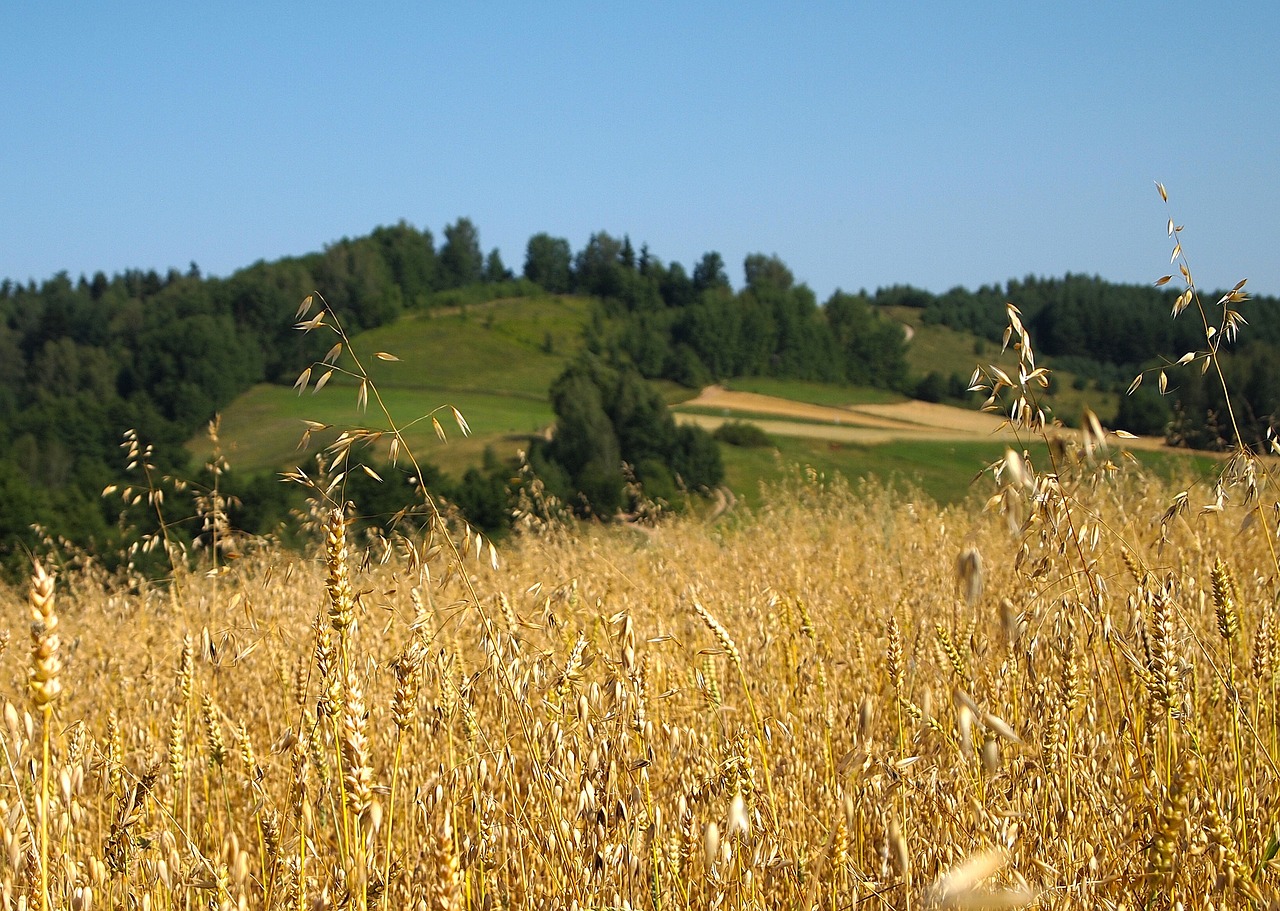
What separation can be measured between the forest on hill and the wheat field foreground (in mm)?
19730

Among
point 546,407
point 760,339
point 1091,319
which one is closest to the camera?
point 546,407

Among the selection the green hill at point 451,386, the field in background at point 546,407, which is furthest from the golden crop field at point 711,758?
the green hill at point 451,386

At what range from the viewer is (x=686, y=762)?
2312 millimetres

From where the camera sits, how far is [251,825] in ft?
9.13

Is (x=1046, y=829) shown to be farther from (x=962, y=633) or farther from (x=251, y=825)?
Answer: (x=251, y=825)

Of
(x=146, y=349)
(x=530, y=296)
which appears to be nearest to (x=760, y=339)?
(x=530, y=296)

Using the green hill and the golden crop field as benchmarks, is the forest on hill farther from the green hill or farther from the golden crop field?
the golden crop field

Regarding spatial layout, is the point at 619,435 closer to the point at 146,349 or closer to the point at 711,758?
the point at 711,758

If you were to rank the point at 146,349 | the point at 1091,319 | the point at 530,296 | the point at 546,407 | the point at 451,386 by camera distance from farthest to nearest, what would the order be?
the point at 530,296
the point at 1091,319
the point at 451,386
the point at 146,349
the point at 546,407

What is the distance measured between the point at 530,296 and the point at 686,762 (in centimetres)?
11480

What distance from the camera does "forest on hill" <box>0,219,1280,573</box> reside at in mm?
34281

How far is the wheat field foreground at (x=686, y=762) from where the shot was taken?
1.60 metres

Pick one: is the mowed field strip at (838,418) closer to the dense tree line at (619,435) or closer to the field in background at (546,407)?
the field in background at (546,407)

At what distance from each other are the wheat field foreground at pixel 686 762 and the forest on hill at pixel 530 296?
19.7m
